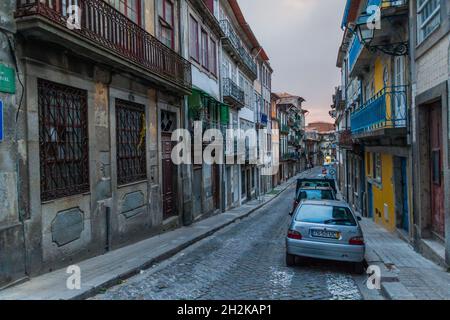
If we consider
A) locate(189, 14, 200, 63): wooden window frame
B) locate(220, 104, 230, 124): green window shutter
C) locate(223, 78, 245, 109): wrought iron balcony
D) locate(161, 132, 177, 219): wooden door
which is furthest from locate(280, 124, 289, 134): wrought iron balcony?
locate(161, 132, 177, 219): wooden door

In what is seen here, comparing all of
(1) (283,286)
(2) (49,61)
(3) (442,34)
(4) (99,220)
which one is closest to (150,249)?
(4) (99,220)

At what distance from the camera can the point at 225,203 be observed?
2138 cm

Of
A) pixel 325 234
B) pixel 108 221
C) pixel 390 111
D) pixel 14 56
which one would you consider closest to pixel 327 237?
pixel 325 234

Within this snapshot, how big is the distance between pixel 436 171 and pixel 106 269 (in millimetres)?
7406

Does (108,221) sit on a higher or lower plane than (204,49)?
lower

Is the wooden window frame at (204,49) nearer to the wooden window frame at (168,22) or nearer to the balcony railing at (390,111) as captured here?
the wooden window frame at (168,22)

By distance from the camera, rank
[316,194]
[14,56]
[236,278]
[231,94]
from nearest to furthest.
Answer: [14,56]
[236,278]
[316,194]
[231,94]

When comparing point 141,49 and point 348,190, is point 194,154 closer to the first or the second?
point 141,49

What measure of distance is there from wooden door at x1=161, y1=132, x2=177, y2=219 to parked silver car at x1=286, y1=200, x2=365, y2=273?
5844 mm

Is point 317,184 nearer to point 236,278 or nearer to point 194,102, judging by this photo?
point 194,102

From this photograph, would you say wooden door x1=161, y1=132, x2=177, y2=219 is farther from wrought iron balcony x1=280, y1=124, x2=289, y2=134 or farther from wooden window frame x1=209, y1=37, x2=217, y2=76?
wrought iron balcony x1=280, y1=124, x2=289, y2=134

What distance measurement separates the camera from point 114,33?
8.70 meters

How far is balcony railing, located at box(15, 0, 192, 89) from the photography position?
20.4 ft
